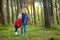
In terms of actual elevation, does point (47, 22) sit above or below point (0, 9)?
below

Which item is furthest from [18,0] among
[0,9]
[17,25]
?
[17,25]

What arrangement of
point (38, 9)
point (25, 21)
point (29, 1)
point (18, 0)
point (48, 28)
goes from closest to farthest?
point (25, 21) < point (48, 28) < point (18, 0) < point (29, 1) < point (38, 9)

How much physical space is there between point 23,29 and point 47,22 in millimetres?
5461

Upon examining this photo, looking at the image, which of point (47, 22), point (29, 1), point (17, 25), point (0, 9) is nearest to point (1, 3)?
point (0, 9)

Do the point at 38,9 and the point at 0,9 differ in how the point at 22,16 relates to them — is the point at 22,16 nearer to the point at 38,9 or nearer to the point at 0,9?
the point at 0,9

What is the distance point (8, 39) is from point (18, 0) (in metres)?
17.1

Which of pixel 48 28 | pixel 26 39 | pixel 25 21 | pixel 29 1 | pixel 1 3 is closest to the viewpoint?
pixel 26 39

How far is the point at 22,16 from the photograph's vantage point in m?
12.5

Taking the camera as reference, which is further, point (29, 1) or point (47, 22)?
point (29, 1)

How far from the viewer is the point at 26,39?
11516 millimetres

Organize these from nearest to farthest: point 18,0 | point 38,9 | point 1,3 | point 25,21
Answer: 1. point 25,21
2. point 1,3
3. point 18,0
4. point 38,9

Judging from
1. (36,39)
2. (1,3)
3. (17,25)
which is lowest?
(36,39)

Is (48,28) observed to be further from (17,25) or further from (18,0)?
(18,0)

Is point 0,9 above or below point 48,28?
above
